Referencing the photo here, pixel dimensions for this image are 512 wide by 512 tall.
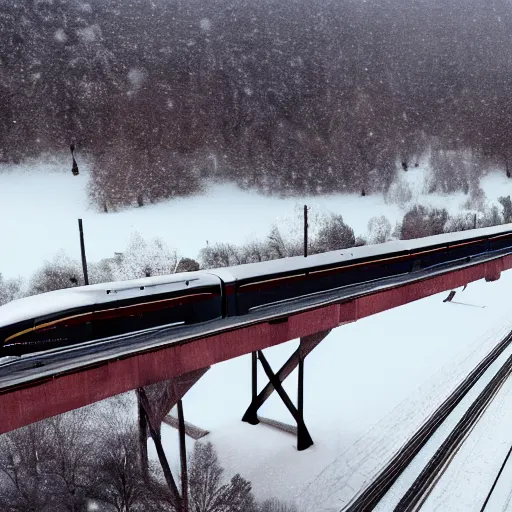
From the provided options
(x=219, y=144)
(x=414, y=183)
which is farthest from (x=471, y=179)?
(x=219, y=144)

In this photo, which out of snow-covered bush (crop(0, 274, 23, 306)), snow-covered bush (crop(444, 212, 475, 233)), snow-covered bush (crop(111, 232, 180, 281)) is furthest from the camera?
snow-covered bush (crop(444, 212, 475, 233))

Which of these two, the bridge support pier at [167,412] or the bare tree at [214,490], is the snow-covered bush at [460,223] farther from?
the bridge support pier at [167,412]

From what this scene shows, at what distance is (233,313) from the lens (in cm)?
1064

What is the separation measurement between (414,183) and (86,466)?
4506cm

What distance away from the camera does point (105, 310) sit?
8.60 metres

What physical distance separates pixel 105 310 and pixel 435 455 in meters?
10.8

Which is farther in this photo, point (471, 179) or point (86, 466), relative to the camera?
point (471, 179)

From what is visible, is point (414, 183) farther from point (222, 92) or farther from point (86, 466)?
point (86, 466)

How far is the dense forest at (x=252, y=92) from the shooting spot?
43.5m

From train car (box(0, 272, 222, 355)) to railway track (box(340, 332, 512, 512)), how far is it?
22.0ft

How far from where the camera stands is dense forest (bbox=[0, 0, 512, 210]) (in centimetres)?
4353

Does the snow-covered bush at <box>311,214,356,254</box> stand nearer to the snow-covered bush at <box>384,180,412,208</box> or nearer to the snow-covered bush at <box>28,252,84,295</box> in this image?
the snow-covered bush at <box>384,180,412,208</box>

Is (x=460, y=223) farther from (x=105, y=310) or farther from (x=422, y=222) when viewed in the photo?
(x=105, y=310)

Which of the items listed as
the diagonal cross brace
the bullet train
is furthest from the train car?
the diagonal cross brace
